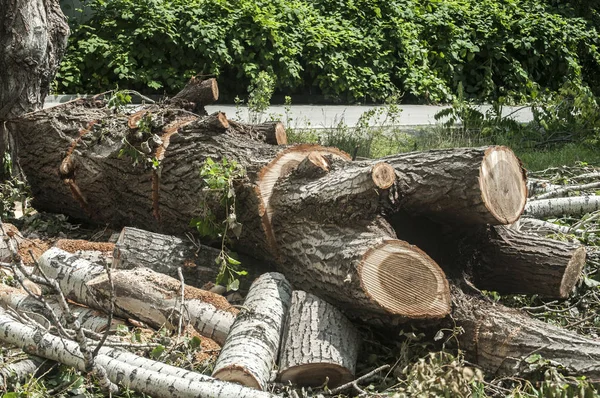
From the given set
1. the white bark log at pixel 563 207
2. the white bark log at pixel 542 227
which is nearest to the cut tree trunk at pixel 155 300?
the white bark log at pixel 542 227

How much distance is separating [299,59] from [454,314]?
9.66 meters

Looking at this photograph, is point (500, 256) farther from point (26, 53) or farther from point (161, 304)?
point (26, 53)

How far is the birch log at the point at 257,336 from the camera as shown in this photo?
13.1 ft

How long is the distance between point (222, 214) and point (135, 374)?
5.05ft

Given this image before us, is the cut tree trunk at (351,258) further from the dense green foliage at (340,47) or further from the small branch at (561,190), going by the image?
the dense green foliage at (340,47)

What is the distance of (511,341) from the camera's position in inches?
169

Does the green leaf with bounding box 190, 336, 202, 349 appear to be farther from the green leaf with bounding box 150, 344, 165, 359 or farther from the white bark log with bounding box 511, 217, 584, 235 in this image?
the white bark log with bounding box 511, 217, 584, 235

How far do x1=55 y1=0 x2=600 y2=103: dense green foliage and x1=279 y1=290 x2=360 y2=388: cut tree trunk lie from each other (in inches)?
320

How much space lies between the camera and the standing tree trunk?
6.61 m

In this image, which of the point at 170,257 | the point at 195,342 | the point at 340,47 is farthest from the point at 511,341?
the point at 340,47

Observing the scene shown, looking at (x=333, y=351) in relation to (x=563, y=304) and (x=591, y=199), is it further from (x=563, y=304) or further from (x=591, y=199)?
(x=591, y=199)

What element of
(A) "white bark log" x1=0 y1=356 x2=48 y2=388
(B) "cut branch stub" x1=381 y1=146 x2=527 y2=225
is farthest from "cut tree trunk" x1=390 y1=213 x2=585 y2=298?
(A) "white bark log" x1=0 y1=356 x2=48 y2=388

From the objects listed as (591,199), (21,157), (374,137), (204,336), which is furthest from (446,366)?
(374,137)

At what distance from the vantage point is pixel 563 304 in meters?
5.24
